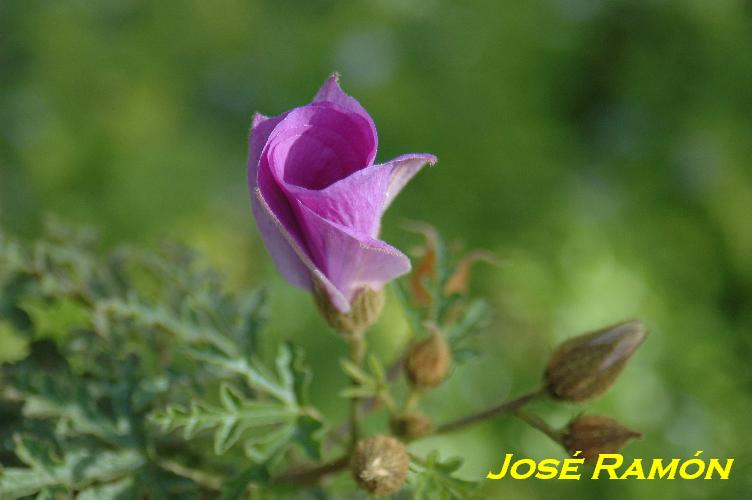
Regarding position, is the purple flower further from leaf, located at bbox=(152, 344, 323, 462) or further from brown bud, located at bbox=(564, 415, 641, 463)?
brown bud, located at bbox=(564, 415, 641, 463)

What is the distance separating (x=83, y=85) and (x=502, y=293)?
1652 mm

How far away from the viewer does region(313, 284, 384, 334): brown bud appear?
97 centimetres

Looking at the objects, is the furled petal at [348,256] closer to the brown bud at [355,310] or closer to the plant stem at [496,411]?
the brown bud at [355,310]

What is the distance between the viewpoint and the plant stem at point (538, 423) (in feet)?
3.29

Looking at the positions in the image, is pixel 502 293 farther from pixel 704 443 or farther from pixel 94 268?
pixel 94 268

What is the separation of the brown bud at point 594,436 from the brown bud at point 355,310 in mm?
288

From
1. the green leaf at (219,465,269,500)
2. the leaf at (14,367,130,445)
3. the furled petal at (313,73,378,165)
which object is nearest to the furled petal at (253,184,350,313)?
the furled petal at (313,73,378,165)

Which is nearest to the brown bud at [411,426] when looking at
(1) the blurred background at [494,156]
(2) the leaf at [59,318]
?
(2) the leaf at [59,318]

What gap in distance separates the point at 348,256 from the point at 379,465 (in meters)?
0.25

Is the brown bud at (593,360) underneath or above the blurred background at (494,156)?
underneath

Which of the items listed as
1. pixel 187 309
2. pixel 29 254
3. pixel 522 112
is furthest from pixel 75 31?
pixel 187 309

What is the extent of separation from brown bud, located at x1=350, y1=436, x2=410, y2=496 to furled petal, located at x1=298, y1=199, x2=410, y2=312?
0.16 m

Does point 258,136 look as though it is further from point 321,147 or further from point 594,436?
point 594,436

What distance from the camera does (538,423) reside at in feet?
3.30
